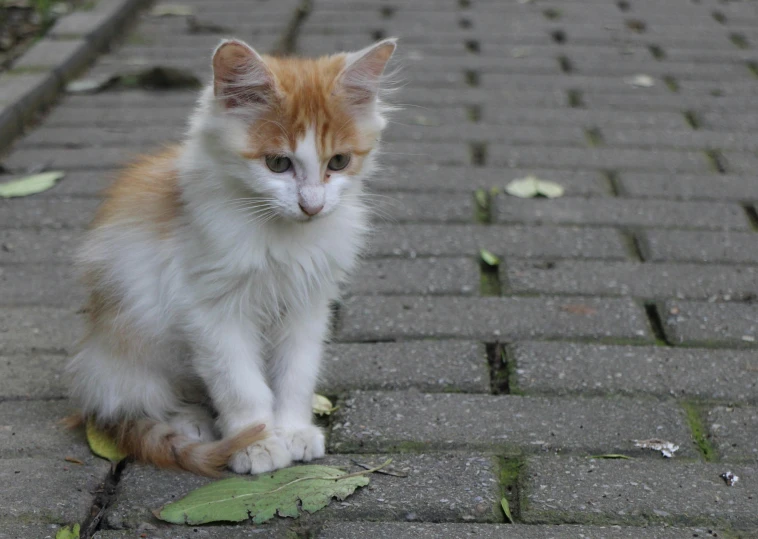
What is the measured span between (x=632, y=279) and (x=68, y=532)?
7.12 feet

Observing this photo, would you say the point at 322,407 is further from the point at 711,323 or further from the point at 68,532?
the point at 711,323

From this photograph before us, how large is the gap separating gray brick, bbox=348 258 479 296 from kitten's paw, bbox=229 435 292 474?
101 cm

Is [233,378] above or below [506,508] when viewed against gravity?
above

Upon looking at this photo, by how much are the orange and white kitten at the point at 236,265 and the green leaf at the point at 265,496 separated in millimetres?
73

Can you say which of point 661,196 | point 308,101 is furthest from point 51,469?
point 661,196

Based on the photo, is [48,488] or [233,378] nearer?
[48,488]

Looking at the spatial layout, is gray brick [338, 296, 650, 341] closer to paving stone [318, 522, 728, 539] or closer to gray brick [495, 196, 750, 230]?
gray brick [495, 196, 750, 230]

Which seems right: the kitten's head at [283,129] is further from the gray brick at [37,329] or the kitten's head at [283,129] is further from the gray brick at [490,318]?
the gray brick at [37,329]

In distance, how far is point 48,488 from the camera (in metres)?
2.41

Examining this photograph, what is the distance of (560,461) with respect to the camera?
252 cm

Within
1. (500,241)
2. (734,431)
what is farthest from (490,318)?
(734,431)

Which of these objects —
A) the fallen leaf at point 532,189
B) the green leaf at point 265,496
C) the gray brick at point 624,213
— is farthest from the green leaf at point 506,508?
the fallen leaf at point 532,189

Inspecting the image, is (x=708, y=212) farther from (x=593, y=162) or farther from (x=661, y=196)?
(x=593, y=162)

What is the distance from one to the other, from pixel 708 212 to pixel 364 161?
6.29ft
